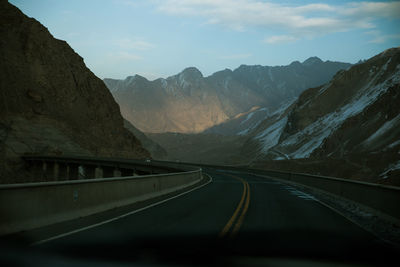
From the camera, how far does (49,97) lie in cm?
8131

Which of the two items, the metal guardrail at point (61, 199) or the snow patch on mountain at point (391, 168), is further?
the snow patch on mountain at point (391, 168)

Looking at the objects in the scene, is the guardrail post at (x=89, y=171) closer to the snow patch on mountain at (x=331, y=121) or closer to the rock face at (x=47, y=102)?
the rock face at (x=47, y=102)

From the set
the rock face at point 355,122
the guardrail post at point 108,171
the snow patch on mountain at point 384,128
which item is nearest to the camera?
the rock face at point 355,122

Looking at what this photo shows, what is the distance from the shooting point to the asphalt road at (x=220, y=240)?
730 cm

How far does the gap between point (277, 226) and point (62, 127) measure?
7168 centimetres

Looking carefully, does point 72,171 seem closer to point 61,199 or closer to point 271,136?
point 61,199

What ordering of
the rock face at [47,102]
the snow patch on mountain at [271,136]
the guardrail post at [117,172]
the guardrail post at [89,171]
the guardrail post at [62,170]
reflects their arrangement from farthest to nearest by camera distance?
the snow patch on mountain at [271,136] → the rock face at [47,102] → the guardrail post at [62,170] → the guardrail post at [89,171] → the guardrail post at [117,172]

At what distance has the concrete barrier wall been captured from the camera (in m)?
8.99

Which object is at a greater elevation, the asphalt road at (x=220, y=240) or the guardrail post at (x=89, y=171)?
the asphalt road at (x=220, y=240)

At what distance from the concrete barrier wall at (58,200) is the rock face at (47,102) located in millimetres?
52501

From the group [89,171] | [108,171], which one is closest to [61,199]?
[108,171]

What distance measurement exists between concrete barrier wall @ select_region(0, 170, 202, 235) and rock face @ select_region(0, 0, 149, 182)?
52.5 meters

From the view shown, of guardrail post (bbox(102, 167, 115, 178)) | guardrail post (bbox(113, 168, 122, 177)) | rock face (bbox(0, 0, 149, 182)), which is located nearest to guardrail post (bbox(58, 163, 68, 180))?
rock face (bbox(0, 0, 149, 182))

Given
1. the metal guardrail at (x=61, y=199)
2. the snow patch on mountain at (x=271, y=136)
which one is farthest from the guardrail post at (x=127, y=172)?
the snow patch on mountain at (x=271, y=136)
